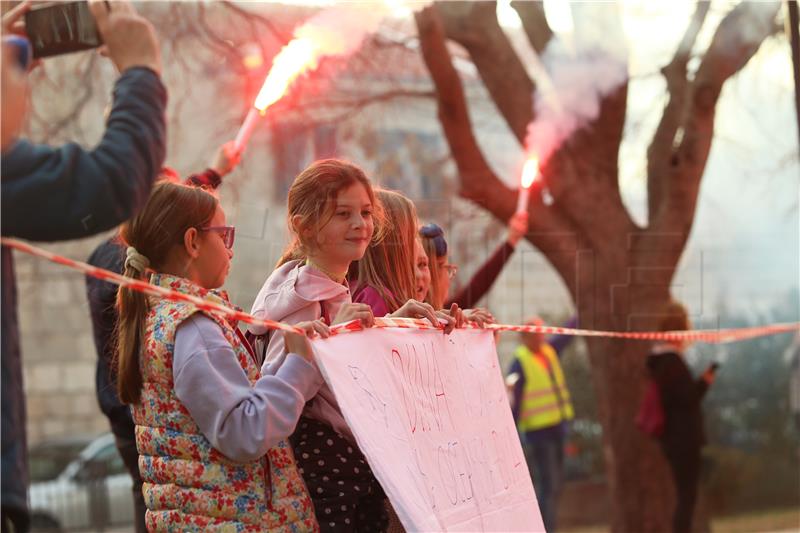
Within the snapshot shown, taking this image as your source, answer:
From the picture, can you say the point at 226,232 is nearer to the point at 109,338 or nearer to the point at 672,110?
the point at 109,338

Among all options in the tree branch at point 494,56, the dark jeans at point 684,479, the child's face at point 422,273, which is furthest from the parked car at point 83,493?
the child's face at point 422,273

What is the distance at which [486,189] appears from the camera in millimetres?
8117

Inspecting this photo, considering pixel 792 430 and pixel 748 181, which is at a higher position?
pixel 748 181

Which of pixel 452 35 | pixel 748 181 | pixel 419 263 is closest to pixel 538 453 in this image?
pixel 452 35

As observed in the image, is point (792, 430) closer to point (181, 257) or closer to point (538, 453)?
point (538, 453)

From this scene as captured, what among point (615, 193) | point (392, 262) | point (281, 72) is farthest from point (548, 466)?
point (392, 262)

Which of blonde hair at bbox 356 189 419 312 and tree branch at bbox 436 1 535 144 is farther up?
tree branch at bbox 436 1 535 144

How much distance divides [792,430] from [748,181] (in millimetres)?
3198

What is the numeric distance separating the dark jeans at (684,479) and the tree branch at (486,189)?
1332 millimetres

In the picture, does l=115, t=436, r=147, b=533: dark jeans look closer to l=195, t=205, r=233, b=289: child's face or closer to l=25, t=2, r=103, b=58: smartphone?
l=195, t=205, r=233, b=289: child's face

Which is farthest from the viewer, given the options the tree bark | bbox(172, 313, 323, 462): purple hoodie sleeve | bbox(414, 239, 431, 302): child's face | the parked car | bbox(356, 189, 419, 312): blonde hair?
the parked car

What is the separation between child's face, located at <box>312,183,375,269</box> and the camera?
3338 millimetres

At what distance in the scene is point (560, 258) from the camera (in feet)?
26.9

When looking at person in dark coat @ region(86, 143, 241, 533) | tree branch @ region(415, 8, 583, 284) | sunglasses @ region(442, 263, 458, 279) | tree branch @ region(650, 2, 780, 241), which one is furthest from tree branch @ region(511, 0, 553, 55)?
sunglasses @ region(442, 263, 458, 279)
